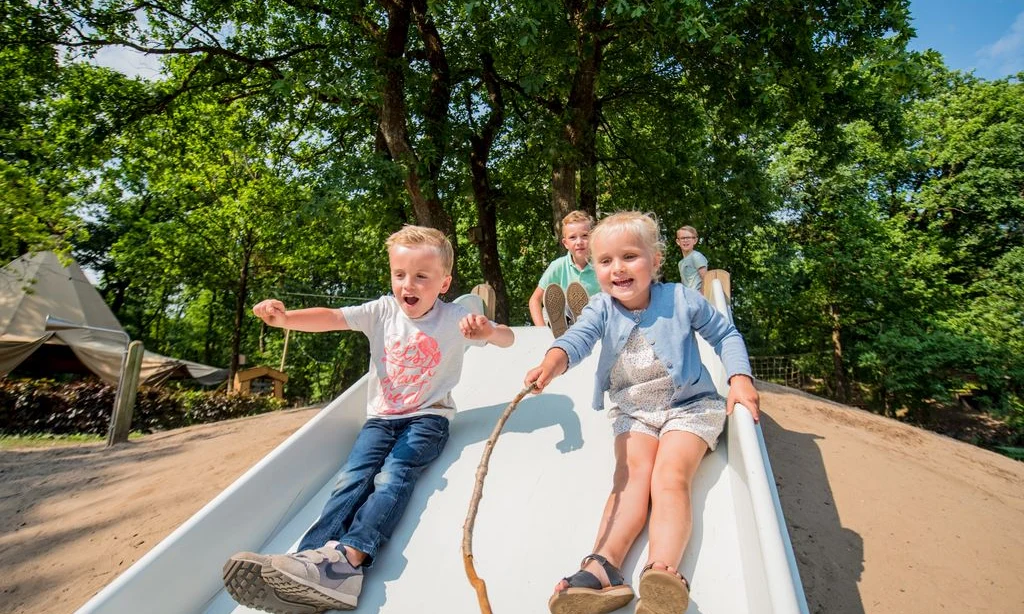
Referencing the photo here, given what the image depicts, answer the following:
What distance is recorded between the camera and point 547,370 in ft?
6.19

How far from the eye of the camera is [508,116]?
10117 millimetres

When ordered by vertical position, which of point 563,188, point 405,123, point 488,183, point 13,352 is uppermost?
point 488,183

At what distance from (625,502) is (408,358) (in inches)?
46.1

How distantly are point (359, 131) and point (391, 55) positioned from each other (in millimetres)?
2833

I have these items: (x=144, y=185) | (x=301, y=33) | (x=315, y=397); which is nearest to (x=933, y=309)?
(x=301, y=33)

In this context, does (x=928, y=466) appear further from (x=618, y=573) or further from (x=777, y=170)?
(x=777, y=170)

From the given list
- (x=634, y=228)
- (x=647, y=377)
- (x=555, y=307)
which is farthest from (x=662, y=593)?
(x=555, y=307)

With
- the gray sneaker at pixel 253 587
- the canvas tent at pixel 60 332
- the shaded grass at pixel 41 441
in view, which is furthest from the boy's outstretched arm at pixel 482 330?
the canvas tent at pixel 60 332

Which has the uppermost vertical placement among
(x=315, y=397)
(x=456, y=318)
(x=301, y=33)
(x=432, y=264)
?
(x=301, y=33)

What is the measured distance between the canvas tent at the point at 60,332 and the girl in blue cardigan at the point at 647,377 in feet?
40.2

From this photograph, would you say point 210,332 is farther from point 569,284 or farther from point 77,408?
point 569,284

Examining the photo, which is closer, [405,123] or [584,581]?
[584,581]

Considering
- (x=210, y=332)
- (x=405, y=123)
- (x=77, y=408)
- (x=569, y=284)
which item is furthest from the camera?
(x=210, y=332)

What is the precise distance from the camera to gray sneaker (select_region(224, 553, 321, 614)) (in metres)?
1.61
